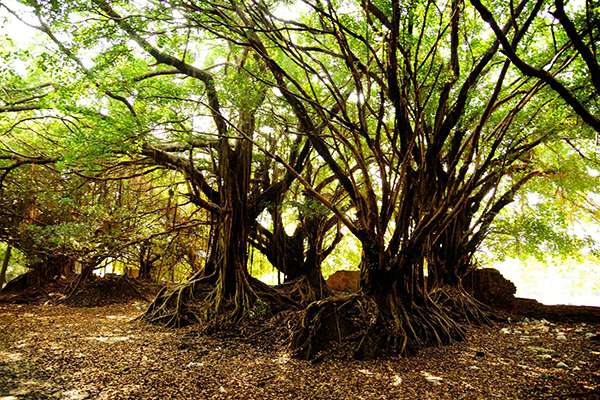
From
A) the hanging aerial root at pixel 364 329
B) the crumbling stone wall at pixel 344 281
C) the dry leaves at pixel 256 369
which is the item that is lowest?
the dry leaves at pixel 256 369

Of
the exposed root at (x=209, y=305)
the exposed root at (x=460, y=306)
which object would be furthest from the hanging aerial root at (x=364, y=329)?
the exposed root at (x=460, y=306)

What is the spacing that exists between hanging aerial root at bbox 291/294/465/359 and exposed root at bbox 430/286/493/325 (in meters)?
1.40

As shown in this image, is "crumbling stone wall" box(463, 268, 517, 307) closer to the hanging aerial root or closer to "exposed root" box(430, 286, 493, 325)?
"exposed root" box(430, 286, 493, 325)

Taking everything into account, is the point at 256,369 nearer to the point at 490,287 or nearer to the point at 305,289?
the point at 305,289

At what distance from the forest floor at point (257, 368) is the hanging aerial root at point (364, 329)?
152 mm

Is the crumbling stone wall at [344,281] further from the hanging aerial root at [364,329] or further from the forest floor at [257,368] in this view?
the hanging aerial root at [364,329]

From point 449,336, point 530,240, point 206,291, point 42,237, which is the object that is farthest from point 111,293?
point 530,240

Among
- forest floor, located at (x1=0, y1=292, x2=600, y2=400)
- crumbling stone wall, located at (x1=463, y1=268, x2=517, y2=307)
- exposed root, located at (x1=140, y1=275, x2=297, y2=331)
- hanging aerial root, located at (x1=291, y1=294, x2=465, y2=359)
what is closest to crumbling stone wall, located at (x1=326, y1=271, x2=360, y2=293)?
crumbling stone wall, located at (x1=463, y1=268, x2=517, y2=307)

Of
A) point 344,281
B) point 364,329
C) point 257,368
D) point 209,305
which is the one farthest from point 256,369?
point 344,281

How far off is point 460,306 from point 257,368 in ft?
12.9

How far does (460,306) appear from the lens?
554cm

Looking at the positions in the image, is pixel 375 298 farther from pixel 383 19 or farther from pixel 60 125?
pixel 60 125

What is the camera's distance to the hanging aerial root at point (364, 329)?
134 inches

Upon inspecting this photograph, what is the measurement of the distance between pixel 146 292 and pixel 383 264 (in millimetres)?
6639
